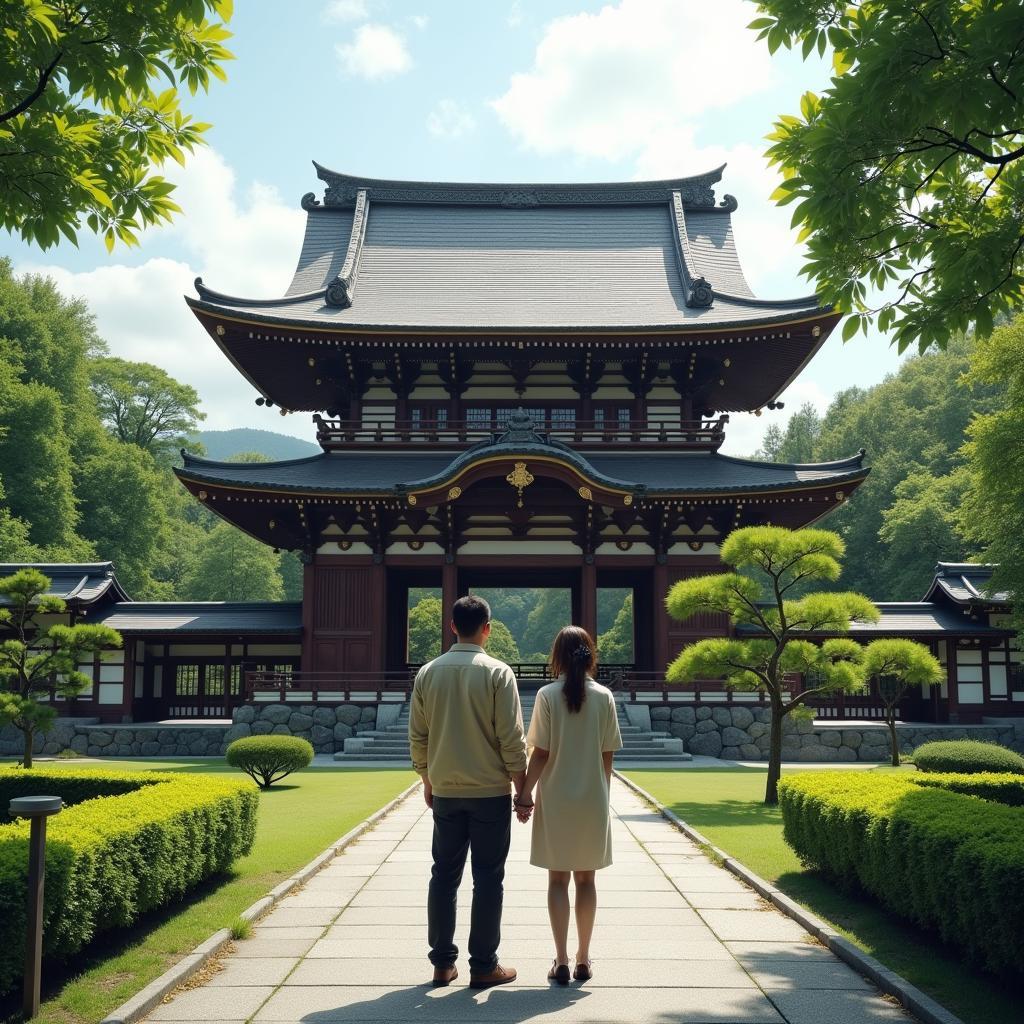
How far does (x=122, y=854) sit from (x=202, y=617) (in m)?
21.1

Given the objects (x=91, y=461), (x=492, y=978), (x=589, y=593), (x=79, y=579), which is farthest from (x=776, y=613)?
(x=91, y=461)

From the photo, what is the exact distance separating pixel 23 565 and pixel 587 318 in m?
17.1

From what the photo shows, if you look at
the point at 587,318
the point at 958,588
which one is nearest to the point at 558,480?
the point at 587,318

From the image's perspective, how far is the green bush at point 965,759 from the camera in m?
16.4

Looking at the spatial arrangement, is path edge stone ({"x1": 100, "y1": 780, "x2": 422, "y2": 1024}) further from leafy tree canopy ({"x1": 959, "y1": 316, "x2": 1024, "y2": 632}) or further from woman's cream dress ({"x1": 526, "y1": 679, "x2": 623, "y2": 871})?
leafy tree canopy ({"x1": 959, "y1": 316, "x2": 1024, "y2": 632})

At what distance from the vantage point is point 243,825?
9086mm

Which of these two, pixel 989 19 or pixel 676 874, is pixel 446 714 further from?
pixel 989 19

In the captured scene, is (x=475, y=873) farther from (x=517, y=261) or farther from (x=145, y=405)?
(x=145, y=405)

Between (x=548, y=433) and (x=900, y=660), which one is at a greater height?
(x=548, y=433)

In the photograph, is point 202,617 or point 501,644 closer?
point 202,617

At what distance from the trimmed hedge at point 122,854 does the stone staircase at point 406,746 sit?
1160 centimetres

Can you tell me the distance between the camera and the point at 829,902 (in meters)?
8.01

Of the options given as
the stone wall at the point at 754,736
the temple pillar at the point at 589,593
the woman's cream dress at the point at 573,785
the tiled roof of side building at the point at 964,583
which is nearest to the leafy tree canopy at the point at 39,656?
the temple pillar at the point at 589,593

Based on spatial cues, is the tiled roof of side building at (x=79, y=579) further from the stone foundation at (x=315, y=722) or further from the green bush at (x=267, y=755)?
the green bush at (x=267, y=755)
